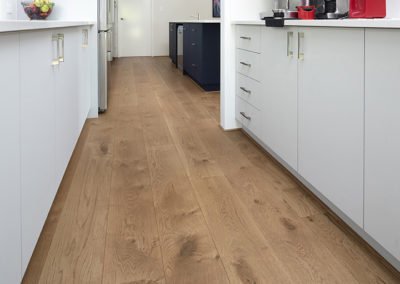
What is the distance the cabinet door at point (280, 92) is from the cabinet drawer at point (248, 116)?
118mm

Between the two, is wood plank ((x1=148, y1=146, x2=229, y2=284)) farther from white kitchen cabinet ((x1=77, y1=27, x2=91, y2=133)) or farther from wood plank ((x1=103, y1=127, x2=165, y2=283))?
white kitchen cabinet ((x1=77, y1=27, x2=91, y2=133))

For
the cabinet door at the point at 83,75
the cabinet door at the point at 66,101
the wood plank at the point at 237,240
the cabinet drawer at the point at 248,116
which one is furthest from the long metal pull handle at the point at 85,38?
the wood plank at the point at 237,240

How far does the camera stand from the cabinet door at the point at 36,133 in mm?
1142

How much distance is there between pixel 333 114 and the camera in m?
1.53

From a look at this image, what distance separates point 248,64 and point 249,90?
0.18 meters

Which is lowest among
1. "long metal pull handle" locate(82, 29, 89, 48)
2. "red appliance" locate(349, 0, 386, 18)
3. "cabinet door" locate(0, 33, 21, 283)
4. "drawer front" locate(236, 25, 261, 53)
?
"cabinet door" locate(0, 33, 21, 283)

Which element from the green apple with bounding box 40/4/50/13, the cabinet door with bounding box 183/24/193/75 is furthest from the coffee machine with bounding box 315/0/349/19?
the cabinet door with bounding box 183/24/193/75

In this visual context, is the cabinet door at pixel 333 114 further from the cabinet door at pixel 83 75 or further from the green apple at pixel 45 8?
the green apple at pixel 45 8

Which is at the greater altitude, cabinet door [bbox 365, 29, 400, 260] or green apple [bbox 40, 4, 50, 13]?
green apple [bbox 40, 4, 50, 13]

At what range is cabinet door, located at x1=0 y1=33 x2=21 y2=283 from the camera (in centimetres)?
93

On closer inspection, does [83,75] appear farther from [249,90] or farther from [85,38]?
[249,90]

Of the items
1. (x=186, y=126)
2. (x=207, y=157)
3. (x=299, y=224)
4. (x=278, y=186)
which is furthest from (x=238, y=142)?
→ (x=299, y=224)

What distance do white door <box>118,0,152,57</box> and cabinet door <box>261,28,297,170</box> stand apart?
28.2 feet

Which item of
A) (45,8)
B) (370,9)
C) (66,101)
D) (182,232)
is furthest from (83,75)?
(370,9)
